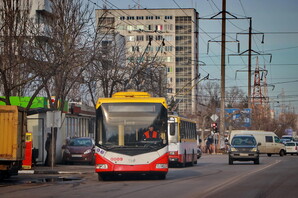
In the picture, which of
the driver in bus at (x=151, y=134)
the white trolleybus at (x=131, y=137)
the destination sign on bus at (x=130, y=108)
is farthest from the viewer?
the destination sign on bus at (x=130, y=108)

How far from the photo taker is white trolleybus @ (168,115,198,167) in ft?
110

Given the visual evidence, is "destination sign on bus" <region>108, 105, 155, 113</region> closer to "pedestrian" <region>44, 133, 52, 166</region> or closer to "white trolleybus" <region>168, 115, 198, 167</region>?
"white trolleybus" <region>168, 115, 198, 167</region>

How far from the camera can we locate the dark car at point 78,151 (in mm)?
37312

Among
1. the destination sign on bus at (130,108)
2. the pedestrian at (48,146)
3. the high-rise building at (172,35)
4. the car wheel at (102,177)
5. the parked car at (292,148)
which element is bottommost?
the parked car at (292,148)

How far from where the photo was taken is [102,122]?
22.9 metres

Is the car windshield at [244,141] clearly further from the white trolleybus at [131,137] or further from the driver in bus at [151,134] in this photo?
the driver in bus at [151,134]

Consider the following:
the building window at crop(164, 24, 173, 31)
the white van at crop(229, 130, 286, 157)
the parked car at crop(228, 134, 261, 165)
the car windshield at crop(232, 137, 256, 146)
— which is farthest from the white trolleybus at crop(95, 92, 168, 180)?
the building window at crop(164, 24, 173, 31)

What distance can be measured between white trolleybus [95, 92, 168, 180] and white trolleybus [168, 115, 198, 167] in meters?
8.15

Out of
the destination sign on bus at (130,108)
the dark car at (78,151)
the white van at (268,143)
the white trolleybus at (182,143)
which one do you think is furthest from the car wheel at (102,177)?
the white van at (268,143)

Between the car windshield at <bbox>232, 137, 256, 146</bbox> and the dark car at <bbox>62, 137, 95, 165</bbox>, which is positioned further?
the car windshield at <bbox>232, 137, 256, 146</bbox>

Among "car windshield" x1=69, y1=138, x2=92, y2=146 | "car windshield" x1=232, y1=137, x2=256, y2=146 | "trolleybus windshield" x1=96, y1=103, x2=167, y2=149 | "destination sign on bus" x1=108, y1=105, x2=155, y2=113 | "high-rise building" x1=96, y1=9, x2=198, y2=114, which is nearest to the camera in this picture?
"trolleybus windshield" x1=96, y1=103, x2=167, y2=149

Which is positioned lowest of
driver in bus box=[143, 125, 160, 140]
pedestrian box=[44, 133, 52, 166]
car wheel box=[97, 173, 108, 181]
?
car wheel box=[97, 173, 108, 181]

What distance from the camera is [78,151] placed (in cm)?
3734

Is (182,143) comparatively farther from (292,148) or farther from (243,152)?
(292,148)
